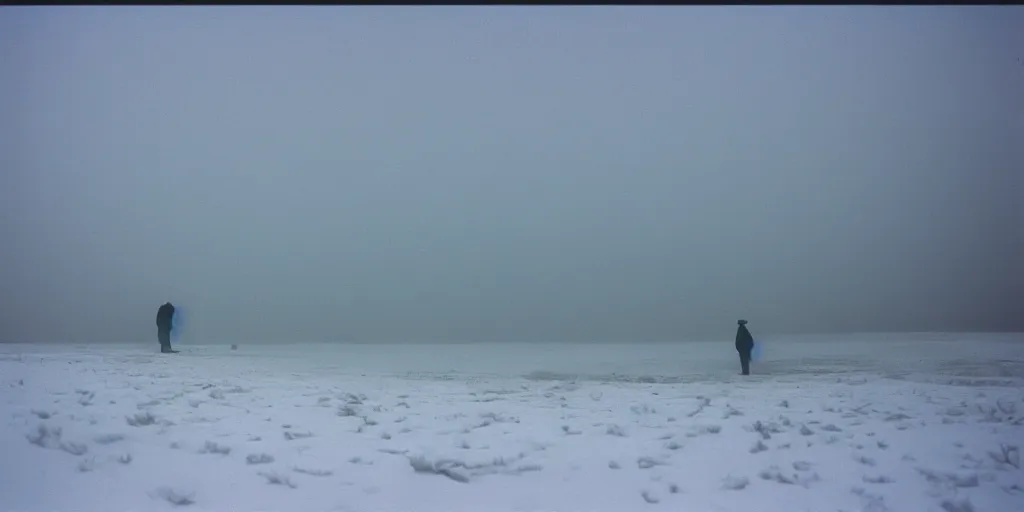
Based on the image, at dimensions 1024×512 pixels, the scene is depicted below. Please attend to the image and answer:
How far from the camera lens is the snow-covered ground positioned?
4.86 metres

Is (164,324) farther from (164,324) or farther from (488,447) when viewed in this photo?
(488,447)

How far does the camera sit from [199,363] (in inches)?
461

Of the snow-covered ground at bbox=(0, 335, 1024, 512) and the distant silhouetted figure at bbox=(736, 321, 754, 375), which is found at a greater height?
the distant silhouetted figure at bbox=(736, 321, 754, 375)

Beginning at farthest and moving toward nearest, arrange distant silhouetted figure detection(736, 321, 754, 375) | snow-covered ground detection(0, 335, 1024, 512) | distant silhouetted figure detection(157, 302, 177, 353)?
distant silhouetted figure detection(157, 302, 177, 353)
distant silhouetted figure detection(736, 321, 754, 375)
snow-covered ground detection(0, 335, 1024, 512)

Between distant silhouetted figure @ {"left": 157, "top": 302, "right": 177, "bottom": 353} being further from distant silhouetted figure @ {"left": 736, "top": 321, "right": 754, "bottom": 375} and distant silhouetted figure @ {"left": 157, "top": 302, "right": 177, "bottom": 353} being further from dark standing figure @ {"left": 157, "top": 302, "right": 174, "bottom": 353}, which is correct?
distant silhouetted figure @ {"left": 736, "top": 321, "right": 754, "bottom": 375}

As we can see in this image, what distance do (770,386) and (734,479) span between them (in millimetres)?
5765

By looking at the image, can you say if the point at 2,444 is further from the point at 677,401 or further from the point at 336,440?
the point at 677,401

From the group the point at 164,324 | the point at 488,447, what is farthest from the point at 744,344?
the point at 164,324

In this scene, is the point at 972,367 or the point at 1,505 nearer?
the point at 1,505

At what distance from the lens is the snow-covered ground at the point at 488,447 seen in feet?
15.9

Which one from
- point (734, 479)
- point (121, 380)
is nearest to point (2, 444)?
point (121, 380)

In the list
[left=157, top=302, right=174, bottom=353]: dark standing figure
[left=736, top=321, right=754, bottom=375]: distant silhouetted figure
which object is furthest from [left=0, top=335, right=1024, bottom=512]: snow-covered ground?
[left=157, top=302, right=174, bottom=353]: dark standing figure

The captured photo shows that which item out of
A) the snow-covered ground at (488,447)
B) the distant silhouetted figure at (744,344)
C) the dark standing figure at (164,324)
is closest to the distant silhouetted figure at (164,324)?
the dark standing figure at (164,324)

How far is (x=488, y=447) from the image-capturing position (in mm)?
5887
